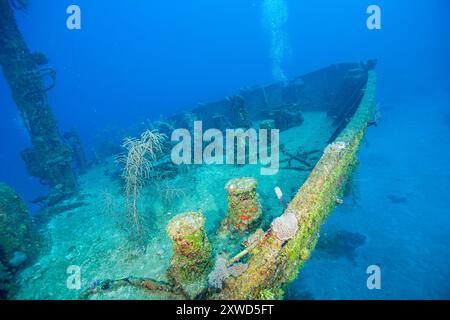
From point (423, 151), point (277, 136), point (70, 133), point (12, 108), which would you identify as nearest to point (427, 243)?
point (277, 136)

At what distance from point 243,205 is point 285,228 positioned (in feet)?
6.14

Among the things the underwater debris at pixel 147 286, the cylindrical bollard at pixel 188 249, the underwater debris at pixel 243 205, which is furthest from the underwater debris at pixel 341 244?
the underwater debris at pixel 147 286

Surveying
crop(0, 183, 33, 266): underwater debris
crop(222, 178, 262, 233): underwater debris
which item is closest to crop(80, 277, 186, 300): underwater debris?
crop(222, 178, 262, 233): underwater debris

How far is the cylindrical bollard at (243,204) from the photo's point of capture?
5.42m

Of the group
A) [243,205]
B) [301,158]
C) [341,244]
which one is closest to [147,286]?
[243,205]

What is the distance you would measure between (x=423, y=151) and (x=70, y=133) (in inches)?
1059

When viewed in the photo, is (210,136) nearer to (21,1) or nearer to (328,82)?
(328,82)

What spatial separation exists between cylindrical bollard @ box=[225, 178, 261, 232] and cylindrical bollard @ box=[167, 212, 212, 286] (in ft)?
5.00

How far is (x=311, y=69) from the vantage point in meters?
83.2

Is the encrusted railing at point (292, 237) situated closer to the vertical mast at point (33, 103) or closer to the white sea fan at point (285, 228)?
the white sea fan at point (285, 228)

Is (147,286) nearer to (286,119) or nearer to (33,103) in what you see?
(286,119)

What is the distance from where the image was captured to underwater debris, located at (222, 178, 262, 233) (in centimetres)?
542

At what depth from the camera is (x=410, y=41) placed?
350 ft
